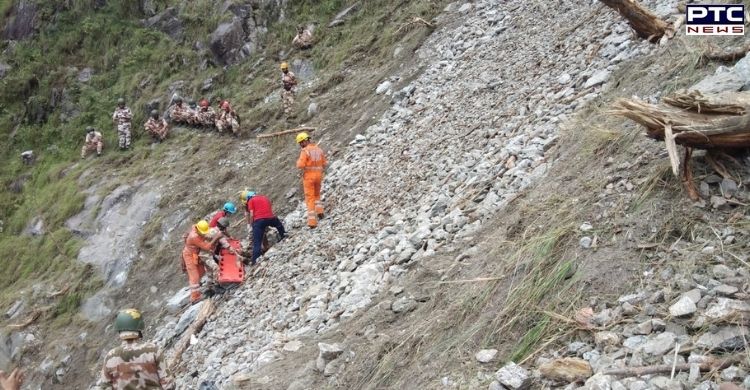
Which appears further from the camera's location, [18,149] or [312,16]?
[18,149]

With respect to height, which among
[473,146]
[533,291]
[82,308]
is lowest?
[82,308]

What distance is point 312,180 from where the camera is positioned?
8.62 meters

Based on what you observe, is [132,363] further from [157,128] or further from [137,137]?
[137,137]

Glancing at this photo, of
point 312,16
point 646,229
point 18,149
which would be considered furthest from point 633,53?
point 18,149

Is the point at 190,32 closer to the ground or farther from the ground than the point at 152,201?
farther from the ground

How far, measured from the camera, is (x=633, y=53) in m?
6.92

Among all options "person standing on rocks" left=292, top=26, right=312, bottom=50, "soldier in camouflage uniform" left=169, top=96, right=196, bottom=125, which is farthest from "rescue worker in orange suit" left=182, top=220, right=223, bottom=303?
"person standing on rocks" left=292, top=26, right=312, bottom=50

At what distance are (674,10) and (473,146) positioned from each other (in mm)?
2798

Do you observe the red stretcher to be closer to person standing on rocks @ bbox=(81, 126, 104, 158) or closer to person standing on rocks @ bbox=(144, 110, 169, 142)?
person standing on rocks @ bbox=(144, 110, 169, 142)

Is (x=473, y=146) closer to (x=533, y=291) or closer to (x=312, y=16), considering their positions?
(x=533, y=291)

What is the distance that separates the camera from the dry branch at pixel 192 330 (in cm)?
738

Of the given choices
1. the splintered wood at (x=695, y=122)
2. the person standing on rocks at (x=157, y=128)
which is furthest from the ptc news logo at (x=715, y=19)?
the person standing on rocks at (x=157, y=128)

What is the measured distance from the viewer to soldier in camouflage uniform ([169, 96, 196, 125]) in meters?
15.0

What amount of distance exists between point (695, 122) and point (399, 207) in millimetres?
3965
